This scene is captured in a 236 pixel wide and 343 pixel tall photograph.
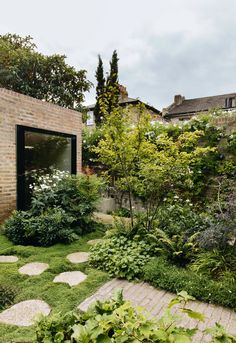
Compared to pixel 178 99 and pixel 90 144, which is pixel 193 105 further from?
pixel 90 144

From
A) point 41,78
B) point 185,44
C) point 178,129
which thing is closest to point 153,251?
point 178,129

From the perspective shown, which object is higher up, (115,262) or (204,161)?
(204,161)

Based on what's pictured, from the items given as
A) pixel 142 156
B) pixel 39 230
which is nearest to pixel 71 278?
pixel 39 230

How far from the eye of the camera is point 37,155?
249 inches

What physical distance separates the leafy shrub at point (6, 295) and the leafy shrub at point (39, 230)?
168 cm

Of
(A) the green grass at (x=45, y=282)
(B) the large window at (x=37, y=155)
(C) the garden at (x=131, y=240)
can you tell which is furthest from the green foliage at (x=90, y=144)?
(A) the green grass at (x=45, y=282)

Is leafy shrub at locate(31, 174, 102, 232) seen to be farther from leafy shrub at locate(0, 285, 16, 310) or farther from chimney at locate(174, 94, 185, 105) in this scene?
chimney at locate(174, 94, 185, 105)

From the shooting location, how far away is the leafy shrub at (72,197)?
5.51 meters

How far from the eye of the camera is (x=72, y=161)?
7.55 metres

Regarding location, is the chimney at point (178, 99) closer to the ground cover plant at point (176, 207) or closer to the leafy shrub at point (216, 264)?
the ground cover plant at point (176, 207)

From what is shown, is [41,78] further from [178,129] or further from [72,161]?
[178,129]

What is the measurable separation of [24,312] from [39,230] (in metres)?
2.29

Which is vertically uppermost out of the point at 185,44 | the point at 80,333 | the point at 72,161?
the point at 185,44

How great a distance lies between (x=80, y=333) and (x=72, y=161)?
6.45 m
